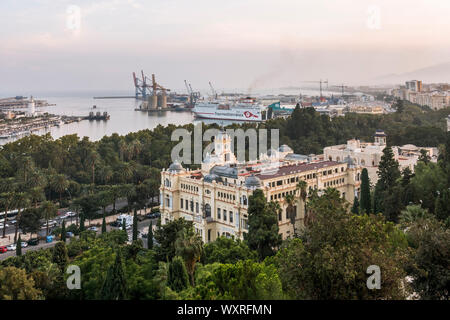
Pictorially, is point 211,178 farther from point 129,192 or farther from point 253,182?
point 129,192

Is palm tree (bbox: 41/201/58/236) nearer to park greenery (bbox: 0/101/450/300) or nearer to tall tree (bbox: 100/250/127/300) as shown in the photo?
park greenery (bbox: 0/101/450/300)

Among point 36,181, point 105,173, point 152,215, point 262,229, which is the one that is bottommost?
point 152,215

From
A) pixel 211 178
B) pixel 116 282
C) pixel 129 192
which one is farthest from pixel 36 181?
pixel 116 282

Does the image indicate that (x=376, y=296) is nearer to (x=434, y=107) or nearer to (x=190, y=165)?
(x=190, y=165)

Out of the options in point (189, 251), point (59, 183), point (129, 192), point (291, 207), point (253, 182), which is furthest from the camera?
point (59, 183)

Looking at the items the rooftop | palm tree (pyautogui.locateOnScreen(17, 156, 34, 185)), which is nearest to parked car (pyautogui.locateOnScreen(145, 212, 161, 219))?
palm tree (pyautogui.locateOnScreen(17, 156, 34, 185))
